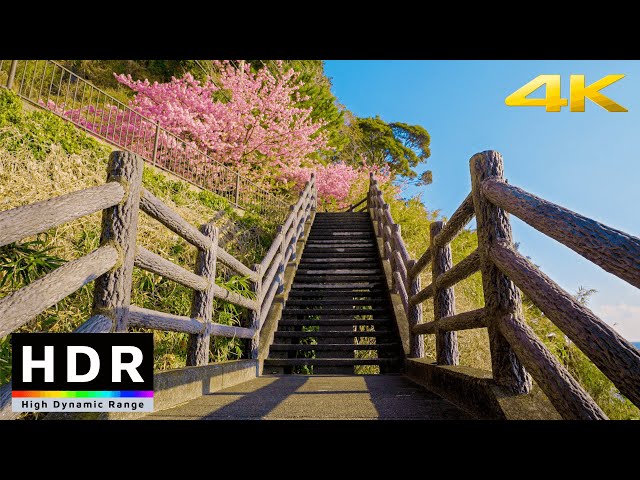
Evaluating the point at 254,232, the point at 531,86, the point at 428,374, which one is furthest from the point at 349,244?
the point at 428,374

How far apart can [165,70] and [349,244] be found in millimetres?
13039

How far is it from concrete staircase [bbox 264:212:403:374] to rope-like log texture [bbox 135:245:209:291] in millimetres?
2479

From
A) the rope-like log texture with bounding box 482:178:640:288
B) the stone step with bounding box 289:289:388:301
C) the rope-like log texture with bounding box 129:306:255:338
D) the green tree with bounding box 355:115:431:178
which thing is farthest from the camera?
the green tree with bounding box 355:115:431:178

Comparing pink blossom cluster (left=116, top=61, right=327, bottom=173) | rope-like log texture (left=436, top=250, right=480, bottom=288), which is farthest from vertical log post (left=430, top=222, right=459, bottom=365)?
pink blossom cluster (left=116, top=61, right=327, bottom=173)

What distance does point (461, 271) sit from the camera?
106 inches

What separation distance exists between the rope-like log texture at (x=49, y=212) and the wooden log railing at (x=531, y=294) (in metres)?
1.87

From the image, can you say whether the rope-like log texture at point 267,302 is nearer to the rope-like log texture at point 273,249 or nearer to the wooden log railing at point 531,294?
the rope-like log texture at point 273,249

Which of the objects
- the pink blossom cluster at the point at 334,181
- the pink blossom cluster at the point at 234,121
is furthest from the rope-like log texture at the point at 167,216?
the pink blossom cluster at the point at 334,181

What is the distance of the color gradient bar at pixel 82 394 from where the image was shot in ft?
5.12

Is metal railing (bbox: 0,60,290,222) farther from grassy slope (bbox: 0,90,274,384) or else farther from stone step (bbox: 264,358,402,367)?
stone step (bbox: 264,358,402,367)

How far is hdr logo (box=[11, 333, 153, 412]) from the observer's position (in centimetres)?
169
